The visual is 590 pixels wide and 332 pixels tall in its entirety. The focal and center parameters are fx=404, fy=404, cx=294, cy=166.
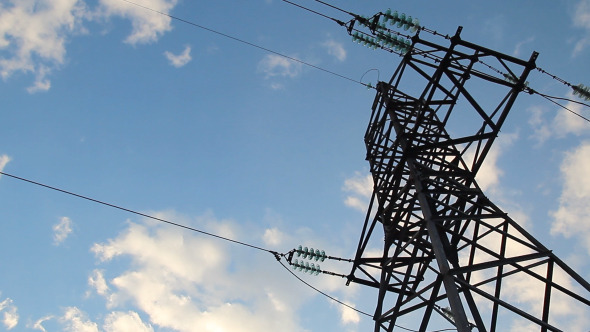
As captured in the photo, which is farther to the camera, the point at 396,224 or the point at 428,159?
the point at 428,159

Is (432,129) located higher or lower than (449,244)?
higher

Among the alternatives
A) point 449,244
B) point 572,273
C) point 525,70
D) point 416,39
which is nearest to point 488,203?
point 449,244

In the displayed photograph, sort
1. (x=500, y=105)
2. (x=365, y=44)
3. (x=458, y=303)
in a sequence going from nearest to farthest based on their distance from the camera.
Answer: (x=458, y=303), (x=500, y=105), (x=365, y=44)

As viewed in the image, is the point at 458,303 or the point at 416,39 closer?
the point at 458,303

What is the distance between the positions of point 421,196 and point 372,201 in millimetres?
2598

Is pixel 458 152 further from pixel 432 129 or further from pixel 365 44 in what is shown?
pixel 365 44

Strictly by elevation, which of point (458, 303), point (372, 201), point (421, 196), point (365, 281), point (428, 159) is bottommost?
point (458, 303)

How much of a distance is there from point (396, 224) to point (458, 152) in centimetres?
243

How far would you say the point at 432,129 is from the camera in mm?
11250

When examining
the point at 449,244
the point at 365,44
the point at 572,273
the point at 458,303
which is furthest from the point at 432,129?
the point at 458,303

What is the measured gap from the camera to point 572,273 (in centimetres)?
646

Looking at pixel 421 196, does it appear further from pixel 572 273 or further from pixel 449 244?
pixel 572 273

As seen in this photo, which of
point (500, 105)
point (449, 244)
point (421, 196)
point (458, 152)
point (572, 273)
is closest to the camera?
point (572, 273)

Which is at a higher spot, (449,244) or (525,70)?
(525,70)
